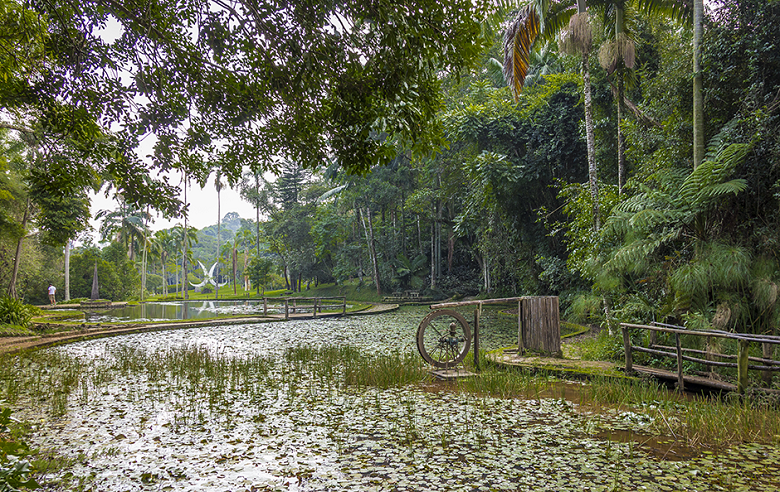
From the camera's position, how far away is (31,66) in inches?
181

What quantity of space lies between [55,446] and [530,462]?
14.0ft

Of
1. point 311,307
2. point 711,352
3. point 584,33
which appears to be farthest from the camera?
point 311,307

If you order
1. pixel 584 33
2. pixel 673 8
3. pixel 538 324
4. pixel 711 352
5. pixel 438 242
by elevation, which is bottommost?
pixel 711 352

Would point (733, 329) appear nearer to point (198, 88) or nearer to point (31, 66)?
point (198, 88)

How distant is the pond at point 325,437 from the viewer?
11.0 feet

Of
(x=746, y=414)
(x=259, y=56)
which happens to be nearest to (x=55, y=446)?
(x=259, y=56)

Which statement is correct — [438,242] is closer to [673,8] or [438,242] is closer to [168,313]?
[168,313]

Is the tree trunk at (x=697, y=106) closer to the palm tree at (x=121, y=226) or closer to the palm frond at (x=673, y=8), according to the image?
the palm frond at (x=673, y=8)

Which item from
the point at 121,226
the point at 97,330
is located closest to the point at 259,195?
the point at 121,226

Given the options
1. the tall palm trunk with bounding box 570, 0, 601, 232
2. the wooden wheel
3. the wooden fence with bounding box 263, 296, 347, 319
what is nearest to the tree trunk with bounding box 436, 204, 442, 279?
the wooden fence with bounding box 263, 296, 347, 319

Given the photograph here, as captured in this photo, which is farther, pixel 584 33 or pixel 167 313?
pixel 167 313

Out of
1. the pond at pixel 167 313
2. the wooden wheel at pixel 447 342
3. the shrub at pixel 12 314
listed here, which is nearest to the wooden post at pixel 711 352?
the wooden wheel at pixel 447 342

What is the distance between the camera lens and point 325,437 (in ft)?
14.2

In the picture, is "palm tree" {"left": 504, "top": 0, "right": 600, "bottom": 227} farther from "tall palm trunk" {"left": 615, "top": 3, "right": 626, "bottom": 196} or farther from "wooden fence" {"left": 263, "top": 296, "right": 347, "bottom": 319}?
"wooden fence" {"left": 263, "top": 296, "right": 347, "bottom": 319}
